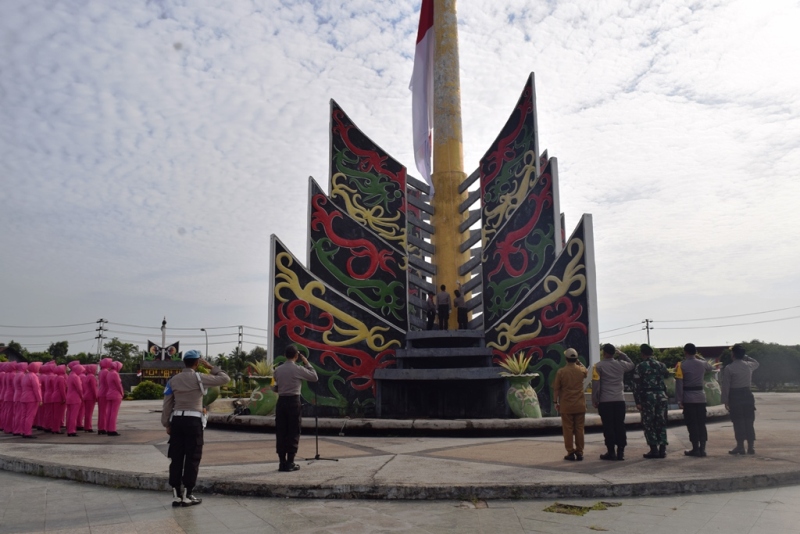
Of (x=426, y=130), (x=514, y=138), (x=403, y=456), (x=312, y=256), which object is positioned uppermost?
(x=426, y=130)

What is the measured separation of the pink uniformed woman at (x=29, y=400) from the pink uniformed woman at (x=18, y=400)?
3.4 inches

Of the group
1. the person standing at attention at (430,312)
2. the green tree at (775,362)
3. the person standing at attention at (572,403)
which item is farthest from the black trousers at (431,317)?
the green tree at (775,362)

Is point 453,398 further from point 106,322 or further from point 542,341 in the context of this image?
point 106,322

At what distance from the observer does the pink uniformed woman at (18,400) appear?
11.5 meters

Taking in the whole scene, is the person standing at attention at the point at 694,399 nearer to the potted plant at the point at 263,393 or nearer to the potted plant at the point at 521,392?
the potted plant at the point at 521,392

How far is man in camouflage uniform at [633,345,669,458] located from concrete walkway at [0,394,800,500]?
286mm

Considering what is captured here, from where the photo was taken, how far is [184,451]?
5.45m

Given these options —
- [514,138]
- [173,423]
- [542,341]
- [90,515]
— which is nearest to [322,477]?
[173,423]

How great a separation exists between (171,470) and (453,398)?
A: 26.1 ft

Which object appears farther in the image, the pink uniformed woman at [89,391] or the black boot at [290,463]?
the pink uniformed woman at [89,391]

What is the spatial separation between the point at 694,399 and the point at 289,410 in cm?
518

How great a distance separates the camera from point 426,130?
60.6 feet

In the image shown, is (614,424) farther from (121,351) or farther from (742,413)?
(121,351)

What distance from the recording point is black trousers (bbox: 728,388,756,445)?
7.64 meters
